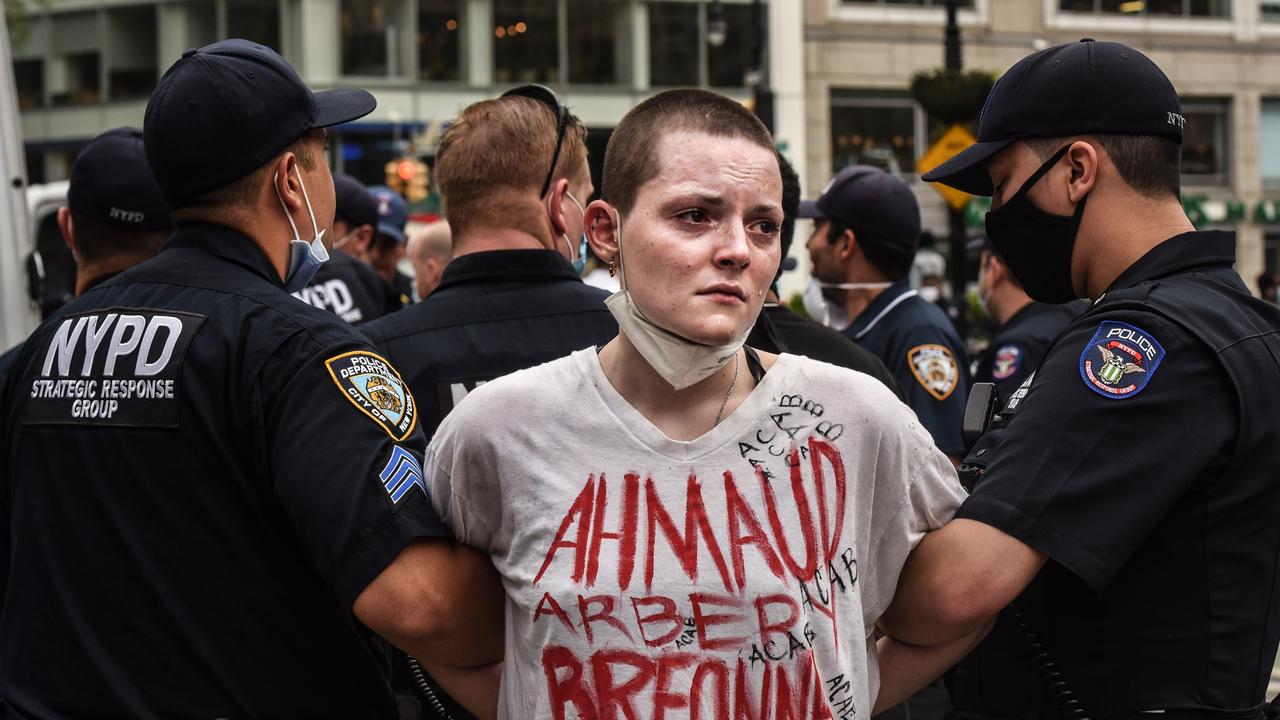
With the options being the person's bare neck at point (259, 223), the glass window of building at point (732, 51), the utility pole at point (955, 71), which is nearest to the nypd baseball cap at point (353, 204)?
the person's bare neck at point (259, 223)

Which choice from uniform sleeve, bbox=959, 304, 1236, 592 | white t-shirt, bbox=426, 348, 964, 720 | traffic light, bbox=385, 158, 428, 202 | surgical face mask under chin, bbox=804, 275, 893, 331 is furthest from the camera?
traffic light, bbox=385, 158, 428, 202

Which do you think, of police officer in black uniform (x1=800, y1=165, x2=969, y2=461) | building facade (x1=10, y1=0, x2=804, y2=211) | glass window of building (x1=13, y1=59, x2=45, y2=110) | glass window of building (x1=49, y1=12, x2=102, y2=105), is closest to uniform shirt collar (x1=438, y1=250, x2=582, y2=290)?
police officer in black uniform (x1=800, y1=165, x2=969, y2=461)

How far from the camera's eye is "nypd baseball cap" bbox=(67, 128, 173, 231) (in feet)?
12.0

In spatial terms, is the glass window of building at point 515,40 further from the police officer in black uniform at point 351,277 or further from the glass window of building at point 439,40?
the police officer in black uniform at point 351,277

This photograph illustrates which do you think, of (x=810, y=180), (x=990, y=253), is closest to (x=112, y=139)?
(x=990, y=253)

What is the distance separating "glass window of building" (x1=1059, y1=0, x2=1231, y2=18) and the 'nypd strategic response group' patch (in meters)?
32.4

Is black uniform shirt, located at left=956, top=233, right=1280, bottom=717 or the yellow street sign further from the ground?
the yellow street sign

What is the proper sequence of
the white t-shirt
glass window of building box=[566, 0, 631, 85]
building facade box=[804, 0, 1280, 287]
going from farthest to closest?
1. building facade box=[804, 0, 1280, 287]
2. glass window of building box=[566, 0, 631, 85]
3. the white t-shirt

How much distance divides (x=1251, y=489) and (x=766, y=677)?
38.9 inches

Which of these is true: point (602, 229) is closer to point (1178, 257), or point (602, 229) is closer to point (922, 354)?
point (1178, 257)

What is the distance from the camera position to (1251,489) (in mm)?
2449

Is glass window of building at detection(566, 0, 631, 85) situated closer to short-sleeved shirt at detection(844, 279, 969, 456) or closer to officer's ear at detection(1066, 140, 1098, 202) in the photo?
short-sleeved shirt at detection(844, 279, 969, 456)

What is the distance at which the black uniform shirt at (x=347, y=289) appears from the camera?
639 cm

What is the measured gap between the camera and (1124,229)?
273 cm
